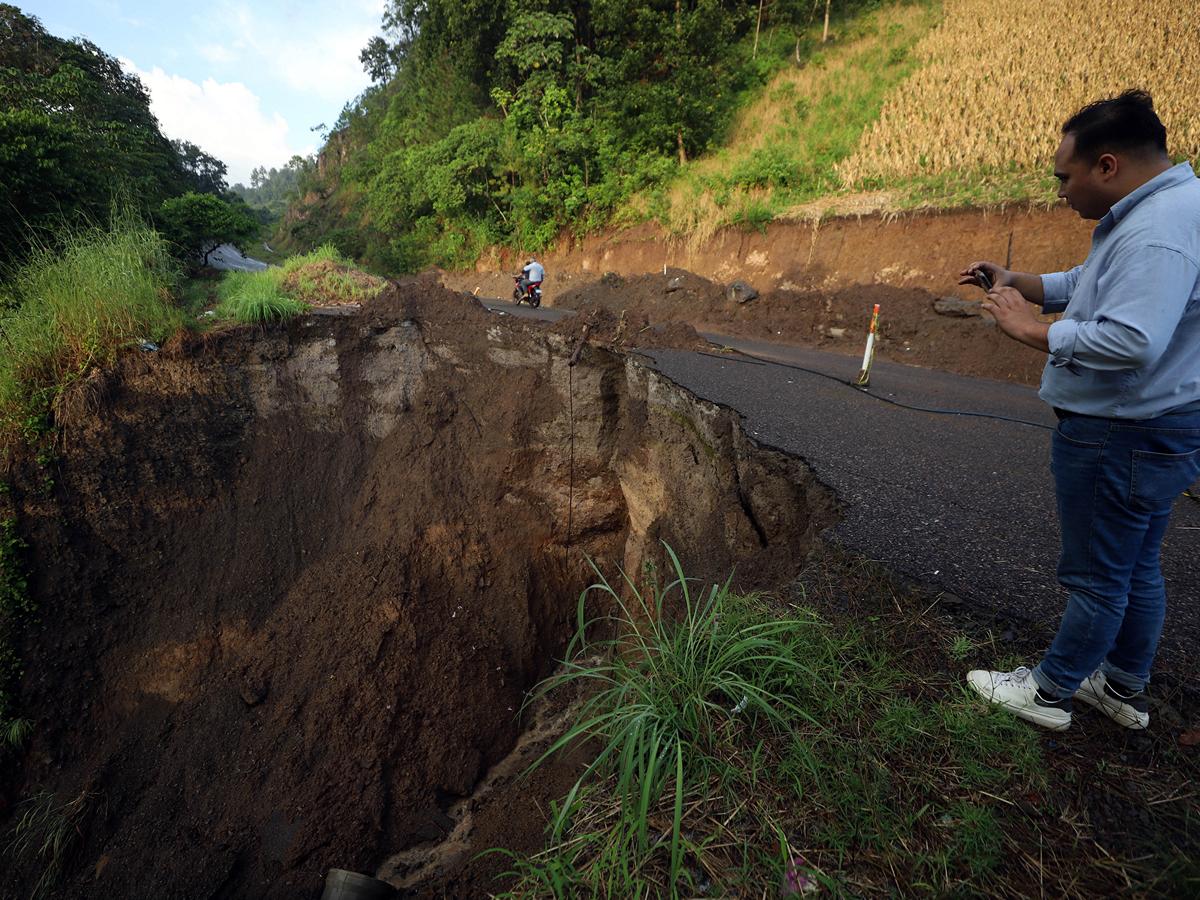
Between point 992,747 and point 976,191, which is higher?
point 976,191

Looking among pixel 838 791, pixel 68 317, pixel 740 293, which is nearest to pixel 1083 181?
pixel 838 791

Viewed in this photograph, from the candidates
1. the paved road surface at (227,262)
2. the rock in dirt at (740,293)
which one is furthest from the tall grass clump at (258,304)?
the rock in dirt at (740,293)

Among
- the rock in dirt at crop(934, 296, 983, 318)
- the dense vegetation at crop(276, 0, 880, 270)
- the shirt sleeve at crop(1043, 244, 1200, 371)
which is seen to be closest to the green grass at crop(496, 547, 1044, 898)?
the shirt sleeve at crop(1043, 244, 1200, 371)

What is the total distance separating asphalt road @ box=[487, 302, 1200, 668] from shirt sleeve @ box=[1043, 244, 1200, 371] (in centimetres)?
128

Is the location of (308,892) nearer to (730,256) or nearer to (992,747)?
(992,747)

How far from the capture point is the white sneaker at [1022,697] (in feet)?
5.25

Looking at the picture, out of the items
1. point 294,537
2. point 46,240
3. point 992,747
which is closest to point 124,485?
point 294,537

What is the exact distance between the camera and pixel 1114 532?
4.79 feet

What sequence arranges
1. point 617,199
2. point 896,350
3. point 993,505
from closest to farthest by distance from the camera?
point 993,505
point 896,350
point 617,199

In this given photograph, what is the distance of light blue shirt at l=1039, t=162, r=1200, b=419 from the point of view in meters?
1.27

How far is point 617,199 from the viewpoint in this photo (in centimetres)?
1538

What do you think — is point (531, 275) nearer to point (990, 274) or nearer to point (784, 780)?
point (990, 274)

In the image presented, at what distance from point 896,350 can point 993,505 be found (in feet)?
20.8

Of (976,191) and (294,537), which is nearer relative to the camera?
(294,537)
